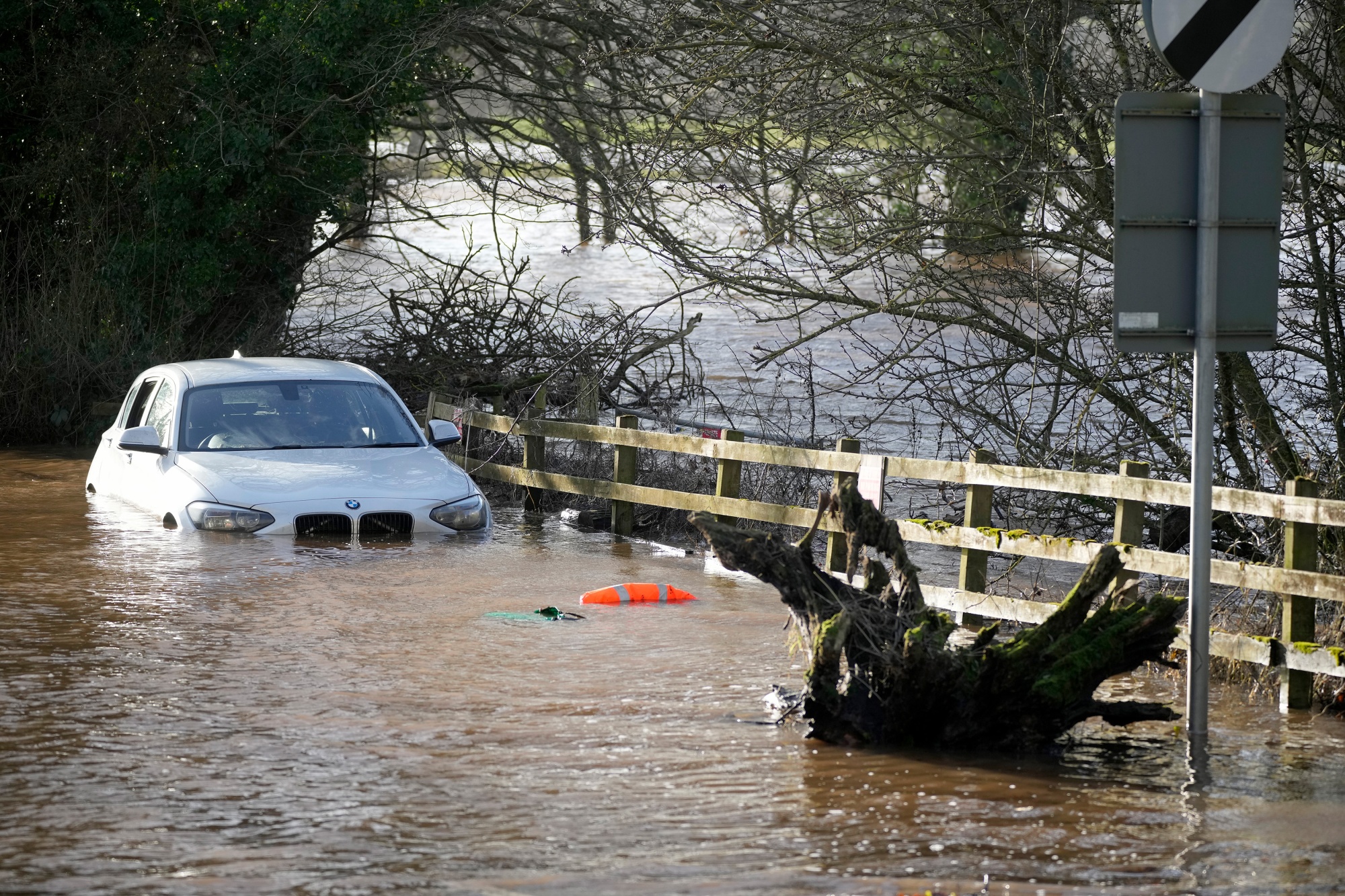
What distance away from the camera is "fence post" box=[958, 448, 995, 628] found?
33.2 feet

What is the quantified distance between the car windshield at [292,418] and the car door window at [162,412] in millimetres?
188

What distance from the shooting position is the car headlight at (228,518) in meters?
11.9

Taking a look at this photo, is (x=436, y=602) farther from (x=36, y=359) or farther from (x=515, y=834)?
(x=36, y=359)

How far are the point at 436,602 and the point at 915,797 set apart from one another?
4.74 meters

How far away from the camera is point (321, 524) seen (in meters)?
12.1

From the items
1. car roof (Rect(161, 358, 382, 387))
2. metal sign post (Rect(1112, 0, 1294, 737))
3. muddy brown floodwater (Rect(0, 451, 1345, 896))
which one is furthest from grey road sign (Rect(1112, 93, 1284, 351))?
car roof (Rect(161, 358, 382, 387))

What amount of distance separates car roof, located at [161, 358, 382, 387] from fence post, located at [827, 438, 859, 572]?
13.6 feet

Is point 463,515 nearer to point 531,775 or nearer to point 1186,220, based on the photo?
point 531,775

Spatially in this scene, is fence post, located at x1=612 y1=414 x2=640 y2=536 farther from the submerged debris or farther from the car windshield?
the submerged debris

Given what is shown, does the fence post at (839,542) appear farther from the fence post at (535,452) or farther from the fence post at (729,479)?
the fence post at (535,452)

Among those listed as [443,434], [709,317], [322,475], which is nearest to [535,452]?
[443,434]

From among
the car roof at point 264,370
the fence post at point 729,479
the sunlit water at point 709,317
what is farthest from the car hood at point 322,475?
the sunlit water at point 709,317

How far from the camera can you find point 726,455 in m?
12.7

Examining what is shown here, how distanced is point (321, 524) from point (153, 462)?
170cm
